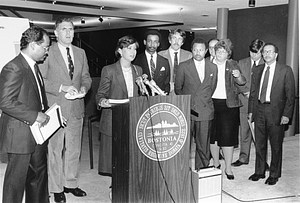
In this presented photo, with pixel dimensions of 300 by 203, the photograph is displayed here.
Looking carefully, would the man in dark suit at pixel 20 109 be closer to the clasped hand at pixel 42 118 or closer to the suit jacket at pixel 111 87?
the clasped hand at pixel 42 118

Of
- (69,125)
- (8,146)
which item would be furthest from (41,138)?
(69,125)

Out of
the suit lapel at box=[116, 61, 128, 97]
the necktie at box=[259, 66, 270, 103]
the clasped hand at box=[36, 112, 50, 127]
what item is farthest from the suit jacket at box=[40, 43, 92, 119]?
the necktie at box=[259, 66, 270, 103]

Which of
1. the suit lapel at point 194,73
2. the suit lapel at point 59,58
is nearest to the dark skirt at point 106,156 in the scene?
the suit lapel at point 59,58

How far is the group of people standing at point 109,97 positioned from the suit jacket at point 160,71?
0.01 meters

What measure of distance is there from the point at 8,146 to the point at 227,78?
2574 millimetres

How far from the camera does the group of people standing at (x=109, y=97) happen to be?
10.0 feet

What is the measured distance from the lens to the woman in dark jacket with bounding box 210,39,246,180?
4.52 metres

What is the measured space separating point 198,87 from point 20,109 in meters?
1.98

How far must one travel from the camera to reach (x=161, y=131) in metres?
3.09

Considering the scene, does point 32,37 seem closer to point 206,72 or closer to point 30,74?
point 30,74

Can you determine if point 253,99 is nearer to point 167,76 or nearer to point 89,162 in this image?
point 167,76

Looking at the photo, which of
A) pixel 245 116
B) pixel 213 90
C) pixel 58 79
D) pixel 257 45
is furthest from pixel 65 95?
pixel 245 116

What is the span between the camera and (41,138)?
309 cm

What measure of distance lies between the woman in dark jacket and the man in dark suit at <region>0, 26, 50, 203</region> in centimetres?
213
